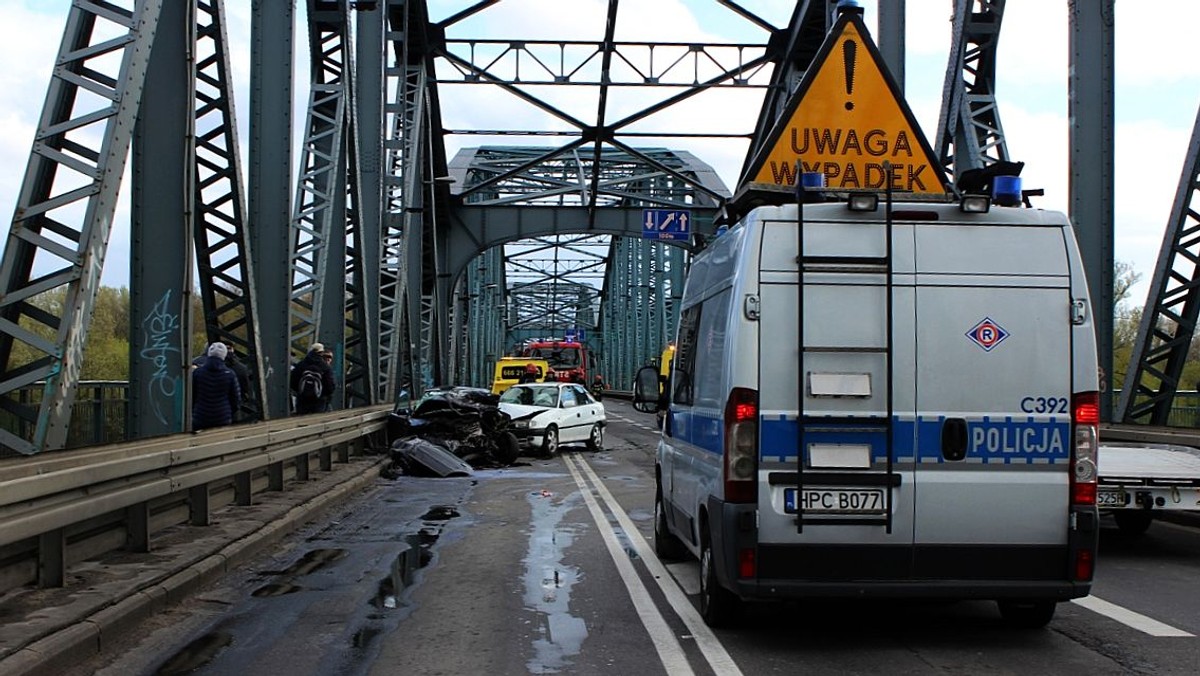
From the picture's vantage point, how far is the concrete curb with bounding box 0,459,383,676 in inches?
221

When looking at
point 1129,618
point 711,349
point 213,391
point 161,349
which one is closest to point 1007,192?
point 711,349

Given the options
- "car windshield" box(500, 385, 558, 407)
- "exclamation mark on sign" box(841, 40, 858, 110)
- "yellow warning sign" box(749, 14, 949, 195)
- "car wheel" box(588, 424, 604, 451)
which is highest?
"exclamation mark on sign" box(841, 40, 858, 110)

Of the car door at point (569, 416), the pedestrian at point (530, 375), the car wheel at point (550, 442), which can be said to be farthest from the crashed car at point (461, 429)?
the pedestrian at point (530, 375)

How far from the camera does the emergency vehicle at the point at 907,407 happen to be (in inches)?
251

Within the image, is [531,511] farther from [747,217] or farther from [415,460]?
[747,217]

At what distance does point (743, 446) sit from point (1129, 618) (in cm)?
295

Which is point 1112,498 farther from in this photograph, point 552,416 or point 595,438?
point 595,438

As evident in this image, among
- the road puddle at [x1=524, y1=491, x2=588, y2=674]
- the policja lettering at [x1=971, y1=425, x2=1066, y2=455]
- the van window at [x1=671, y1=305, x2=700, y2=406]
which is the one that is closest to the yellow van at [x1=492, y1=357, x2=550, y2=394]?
the road puddle at [x1=524, y1=491, x2=588, y2=674]

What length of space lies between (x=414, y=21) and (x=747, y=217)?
26.2 m

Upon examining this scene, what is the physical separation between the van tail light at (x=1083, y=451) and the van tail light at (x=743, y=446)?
5.56 feet

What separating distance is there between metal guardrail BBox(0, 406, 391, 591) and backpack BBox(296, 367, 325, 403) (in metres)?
3.70

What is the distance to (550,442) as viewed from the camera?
2417cm

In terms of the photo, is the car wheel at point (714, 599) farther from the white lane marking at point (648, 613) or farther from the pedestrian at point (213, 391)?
the pedestrian at point (213, 391)

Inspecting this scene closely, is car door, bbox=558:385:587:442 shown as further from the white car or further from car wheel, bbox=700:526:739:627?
car wheel, bbox=700:526:739:627
